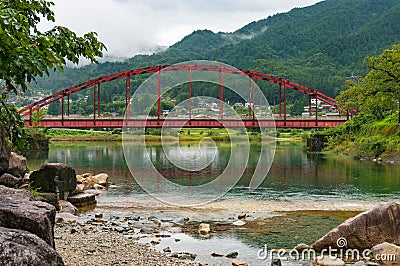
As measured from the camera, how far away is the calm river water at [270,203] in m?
16.2

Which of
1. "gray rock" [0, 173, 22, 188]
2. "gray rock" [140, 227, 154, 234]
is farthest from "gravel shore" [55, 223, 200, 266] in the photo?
"gray rock" [0, 173, 22, 188]

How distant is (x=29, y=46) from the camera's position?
805cm

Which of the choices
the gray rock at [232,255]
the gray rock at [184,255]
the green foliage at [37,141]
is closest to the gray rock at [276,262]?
the gray rock at [232,255]

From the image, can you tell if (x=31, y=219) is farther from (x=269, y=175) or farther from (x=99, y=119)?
(x=99, y=119)

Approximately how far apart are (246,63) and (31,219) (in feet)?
630

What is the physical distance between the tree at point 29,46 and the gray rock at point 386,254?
847 centimetres

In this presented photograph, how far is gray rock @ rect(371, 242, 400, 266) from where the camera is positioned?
1285cm

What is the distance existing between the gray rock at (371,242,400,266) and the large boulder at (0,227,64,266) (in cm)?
827

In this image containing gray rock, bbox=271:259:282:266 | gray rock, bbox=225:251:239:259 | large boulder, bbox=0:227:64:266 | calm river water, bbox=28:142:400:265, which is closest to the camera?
large boulder, bbox=0:227:64:266

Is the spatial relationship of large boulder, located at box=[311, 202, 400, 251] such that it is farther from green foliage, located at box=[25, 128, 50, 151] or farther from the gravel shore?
green foliage, located at box=[25, 128, 50, 151]

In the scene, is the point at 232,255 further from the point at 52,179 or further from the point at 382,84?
the point at 382,84

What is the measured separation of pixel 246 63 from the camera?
19800cm

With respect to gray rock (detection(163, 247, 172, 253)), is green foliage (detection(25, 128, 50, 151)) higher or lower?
higher

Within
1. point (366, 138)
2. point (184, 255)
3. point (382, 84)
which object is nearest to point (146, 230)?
point (184, 255)
